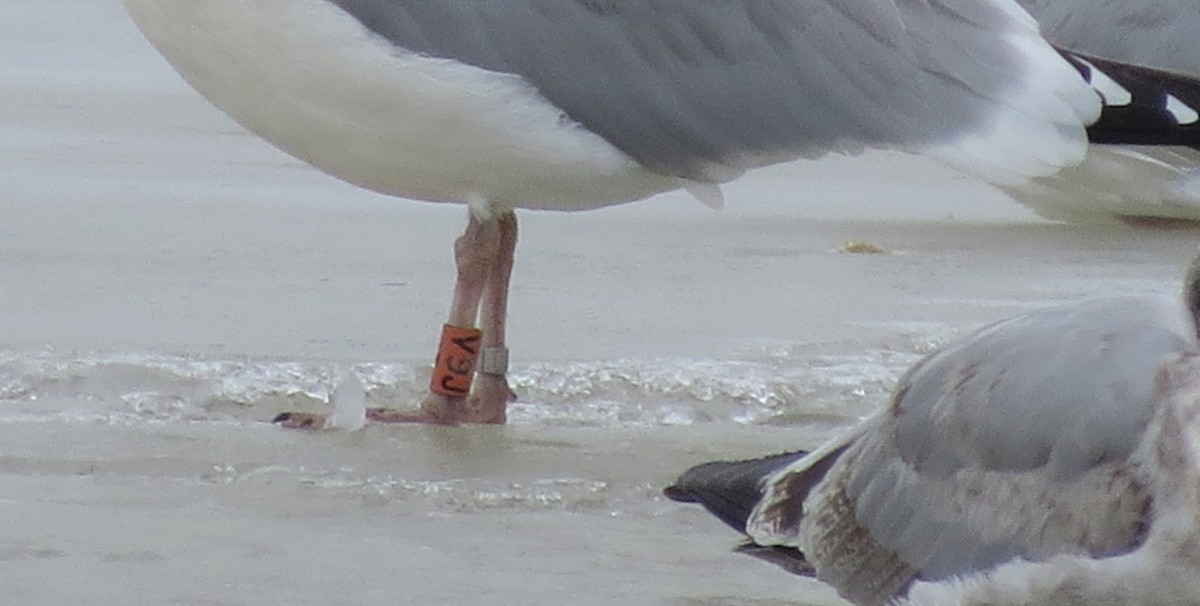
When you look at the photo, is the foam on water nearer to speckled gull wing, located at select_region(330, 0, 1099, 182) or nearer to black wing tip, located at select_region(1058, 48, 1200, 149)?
speckled gull wing, located at select_region(330, 0, 1099, 182)

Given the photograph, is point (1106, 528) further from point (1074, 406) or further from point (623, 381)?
point (623, 381)

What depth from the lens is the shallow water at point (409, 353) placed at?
12.6 feet

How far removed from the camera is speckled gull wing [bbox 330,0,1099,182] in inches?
206

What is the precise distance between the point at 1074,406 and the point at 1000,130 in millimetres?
2385

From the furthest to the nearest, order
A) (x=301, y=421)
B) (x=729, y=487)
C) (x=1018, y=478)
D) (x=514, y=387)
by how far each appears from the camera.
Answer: (x=514, y=387) < (x=301, y=421) < (x=729, y=487) < (x=1018, y=478)

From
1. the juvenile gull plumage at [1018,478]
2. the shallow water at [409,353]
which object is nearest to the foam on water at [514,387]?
the shallow water at [409,353]

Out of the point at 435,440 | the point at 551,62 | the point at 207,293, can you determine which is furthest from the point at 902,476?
the point at 207,293

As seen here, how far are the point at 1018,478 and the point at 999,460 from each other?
0.04 meters

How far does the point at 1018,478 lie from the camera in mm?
3273

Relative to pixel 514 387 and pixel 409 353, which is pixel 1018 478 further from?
pixel 409 353

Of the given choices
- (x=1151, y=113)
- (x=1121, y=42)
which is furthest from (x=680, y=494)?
(x=1121, y=42)

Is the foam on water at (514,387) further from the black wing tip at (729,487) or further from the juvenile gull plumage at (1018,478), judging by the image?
the juvenile gull plumage at (1018,478)

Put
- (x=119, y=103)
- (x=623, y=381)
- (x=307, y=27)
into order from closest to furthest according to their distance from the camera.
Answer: (x=307, y=27), (x=623, y=381), (x=119, y=103)

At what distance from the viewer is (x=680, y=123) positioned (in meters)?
5.34
